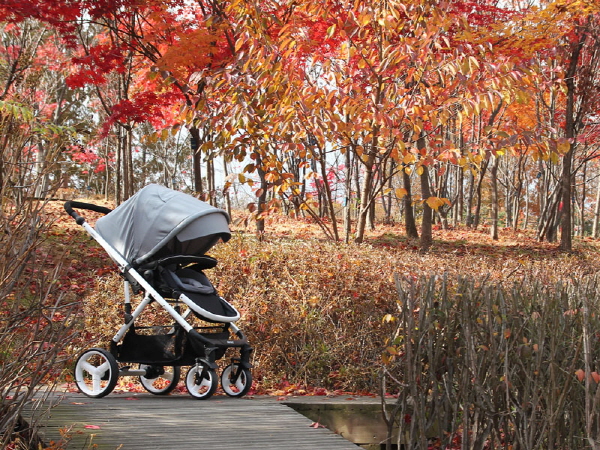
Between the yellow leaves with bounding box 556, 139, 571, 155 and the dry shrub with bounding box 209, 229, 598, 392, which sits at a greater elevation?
the yellow leaves with bounding box 556, 139, 571, 155

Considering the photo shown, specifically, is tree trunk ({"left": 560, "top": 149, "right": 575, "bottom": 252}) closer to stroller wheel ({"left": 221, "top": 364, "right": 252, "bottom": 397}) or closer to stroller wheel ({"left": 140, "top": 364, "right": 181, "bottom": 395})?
stroller wheel ({"left": 221, "top": 364, "right": 252, "bottom": 397})

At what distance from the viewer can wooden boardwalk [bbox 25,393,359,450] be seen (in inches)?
146

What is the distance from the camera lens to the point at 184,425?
4.10 meters

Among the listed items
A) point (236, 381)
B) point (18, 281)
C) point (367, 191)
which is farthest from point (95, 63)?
point (18, 281)

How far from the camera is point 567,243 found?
15625 mm

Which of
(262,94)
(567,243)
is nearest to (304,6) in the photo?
(262,94)

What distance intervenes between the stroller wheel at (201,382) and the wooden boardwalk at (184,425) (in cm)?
9

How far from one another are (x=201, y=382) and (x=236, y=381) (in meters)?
0.33

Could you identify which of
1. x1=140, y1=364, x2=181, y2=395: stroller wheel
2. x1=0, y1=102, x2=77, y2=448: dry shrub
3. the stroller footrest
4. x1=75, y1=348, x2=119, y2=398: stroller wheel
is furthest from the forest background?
the stroller footrest

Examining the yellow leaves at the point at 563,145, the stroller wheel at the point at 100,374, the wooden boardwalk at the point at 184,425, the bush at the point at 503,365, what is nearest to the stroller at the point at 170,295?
the stroller wheel at the point at 100,374

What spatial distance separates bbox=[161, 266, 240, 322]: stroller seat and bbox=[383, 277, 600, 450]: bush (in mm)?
1591

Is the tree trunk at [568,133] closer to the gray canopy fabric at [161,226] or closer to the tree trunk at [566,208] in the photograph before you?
the tree trunk at [566,208]

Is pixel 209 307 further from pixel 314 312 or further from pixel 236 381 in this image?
pixel 314 312

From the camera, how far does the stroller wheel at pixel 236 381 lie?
16.9ft
